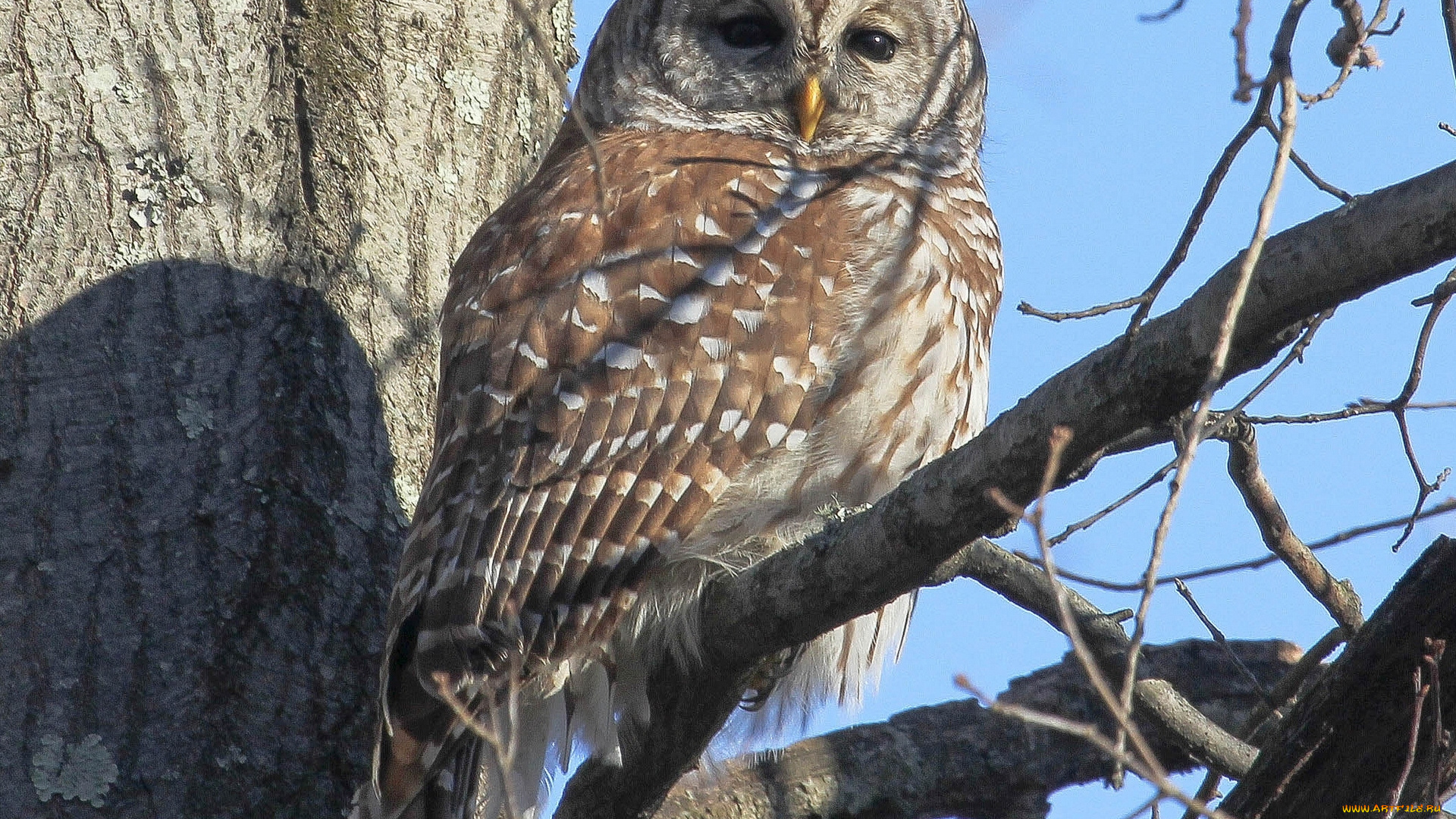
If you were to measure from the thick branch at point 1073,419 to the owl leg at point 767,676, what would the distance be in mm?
165

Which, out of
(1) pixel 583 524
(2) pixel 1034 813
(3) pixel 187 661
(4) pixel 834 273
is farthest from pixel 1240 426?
(3) pixel 187 661

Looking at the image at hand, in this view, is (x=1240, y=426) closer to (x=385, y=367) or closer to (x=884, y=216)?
(x=884, y=216)

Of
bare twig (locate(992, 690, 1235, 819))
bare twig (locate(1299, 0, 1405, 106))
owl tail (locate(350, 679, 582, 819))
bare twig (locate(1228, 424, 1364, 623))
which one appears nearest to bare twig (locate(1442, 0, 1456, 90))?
bare twig (locate(1299, 0, 1405, 106))

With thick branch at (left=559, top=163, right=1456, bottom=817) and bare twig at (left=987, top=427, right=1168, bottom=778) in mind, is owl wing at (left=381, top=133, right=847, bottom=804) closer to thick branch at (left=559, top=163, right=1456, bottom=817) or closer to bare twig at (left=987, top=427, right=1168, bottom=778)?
thick branch at (left=559, top=163, right=1456, bottom=817)

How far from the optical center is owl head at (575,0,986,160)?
4.65m

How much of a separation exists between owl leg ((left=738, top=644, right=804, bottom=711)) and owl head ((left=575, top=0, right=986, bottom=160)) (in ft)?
5.60

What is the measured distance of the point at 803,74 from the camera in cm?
463

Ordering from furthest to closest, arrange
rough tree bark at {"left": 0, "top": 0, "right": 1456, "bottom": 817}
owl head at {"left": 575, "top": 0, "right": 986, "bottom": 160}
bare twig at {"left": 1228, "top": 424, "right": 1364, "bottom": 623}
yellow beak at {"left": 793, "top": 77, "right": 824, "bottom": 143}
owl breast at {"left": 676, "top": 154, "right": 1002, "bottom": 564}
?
owl head at {"left": 575, "top": 0, "right": 986, "bottom": 160}, yellow beak at {"left": 793, "top": 77, "right": 824, "bottom": 143}, owl breast at {"left": 676, "top": 154, "right": 1002, "bottom": 564}, rough tree bark at {"left": 0, "top": 0, "right": 1456, "bottom": 817}, bare twig at {"left": 1228, "top": 424, "right": 1364, "bottom": 623}

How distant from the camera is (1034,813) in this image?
437 cm

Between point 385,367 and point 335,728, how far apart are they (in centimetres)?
97

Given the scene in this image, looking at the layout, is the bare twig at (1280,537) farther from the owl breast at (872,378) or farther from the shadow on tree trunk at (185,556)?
the shadow on tree trunk at (185,556)

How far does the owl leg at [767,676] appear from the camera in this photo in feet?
10.6

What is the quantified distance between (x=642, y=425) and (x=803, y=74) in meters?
1.68

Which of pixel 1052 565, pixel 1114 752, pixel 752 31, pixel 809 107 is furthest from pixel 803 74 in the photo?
pixel 1114 752
